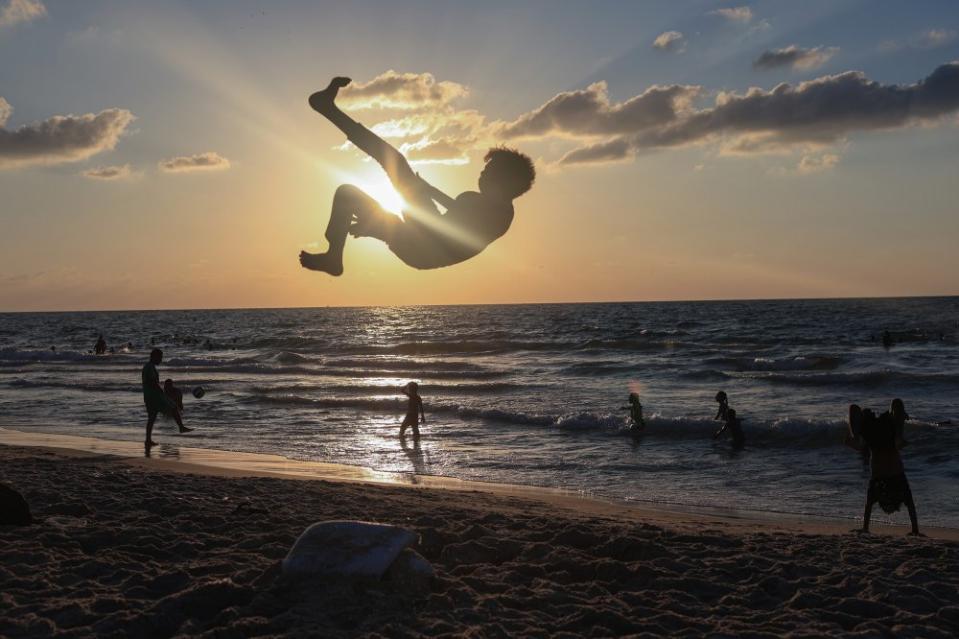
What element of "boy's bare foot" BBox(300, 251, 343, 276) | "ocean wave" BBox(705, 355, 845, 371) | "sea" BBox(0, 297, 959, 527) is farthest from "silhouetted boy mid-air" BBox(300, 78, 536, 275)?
"ocean wave" BBox(705, 355, 845, 371)

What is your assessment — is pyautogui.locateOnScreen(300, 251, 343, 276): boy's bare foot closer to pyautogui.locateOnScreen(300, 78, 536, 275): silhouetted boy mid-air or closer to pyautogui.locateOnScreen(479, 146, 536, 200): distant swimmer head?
pyautogui.locateOnScreen(300, 78, 536, 275): silhouetted boy mid-air

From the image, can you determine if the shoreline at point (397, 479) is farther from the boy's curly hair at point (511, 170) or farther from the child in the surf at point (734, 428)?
the boy's curly hair at point (511, 170)

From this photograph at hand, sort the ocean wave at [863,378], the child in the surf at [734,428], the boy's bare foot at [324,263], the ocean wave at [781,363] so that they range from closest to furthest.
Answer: the boy's bare foot at [324,263] < the child in the surf at [734,428] < the ocean wave at [863,378] < the ocean wave at [781,363]

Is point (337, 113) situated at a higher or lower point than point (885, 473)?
higher

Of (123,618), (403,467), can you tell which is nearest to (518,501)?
(403,467)

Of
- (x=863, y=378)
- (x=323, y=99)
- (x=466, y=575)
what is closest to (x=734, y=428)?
(x=466, y=575)

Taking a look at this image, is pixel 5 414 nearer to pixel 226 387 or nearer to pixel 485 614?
pixel 226 387

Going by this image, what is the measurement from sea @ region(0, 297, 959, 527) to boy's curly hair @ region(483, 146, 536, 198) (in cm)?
900

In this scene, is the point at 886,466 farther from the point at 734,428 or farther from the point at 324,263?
the point at 324,263

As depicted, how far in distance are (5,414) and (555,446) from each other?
16.4 meters

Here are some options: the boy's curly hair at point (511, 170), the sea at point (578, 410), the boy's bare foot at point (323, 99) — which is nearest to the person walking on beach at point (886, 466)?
the sea at point (578, 410)

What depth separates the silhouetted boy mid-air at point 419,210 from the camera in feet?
15.4

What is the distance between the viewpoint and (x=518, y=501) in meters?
12.1

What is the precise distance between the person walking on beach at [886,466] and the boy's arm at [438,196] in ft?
24.0
